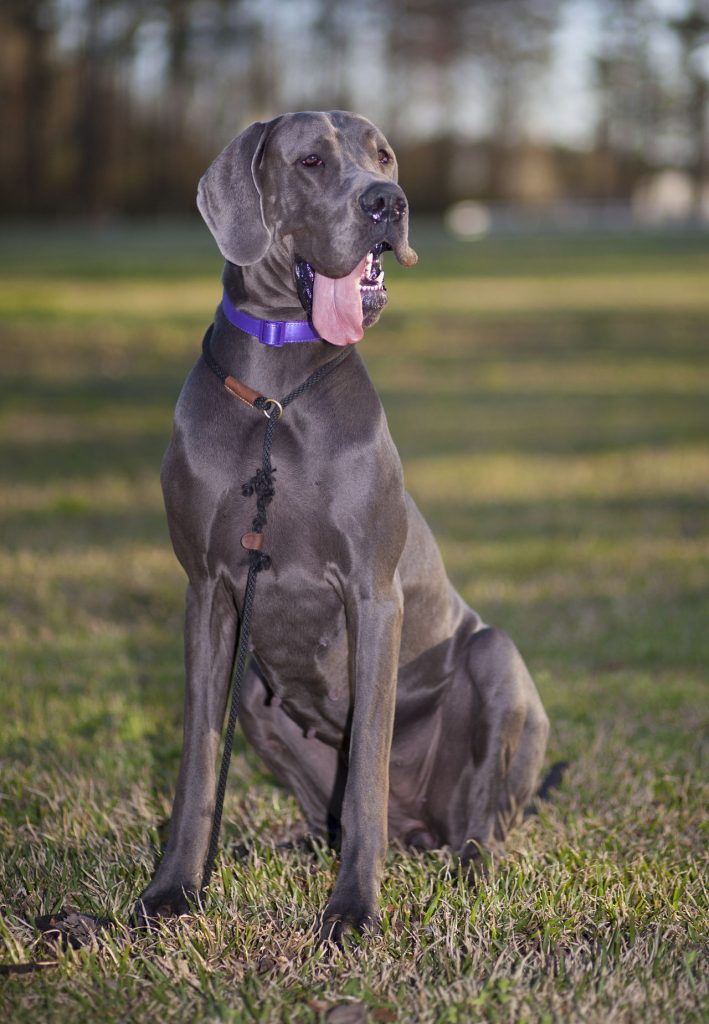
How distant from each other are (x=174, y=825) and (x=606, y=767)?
1.61 m

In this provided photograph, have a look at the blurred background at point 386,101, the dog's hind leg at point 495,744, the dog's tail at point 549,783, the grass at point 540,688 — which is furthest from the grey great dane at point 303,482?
the blurred background at point 386,101

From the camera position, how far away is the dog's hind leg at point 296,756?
3.57 m

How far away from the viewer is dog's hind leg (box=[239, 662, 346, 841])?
357 centimetres

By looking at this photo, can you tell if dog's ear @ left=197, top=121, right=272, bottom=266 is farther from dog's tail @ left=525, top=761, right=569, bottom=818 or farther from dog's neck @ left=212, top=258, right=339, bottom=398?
dog's tail @ left=525, top=761, right=569, bottom=818

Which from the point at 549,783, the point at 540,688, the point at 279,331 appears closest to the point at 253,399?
the point at 279,331

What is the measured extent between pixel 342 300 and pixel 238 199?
353 mm

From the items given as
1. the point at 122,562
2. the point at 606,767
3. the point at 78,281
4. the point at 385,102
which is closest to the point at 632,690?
the point at 606,767

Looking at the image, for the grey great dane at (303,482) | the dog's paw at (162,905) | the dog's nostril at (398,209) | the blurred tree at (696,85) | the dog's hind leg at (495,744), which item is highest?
the blurred tree at (696,85)

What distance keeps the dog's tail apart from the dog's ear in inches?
71.8

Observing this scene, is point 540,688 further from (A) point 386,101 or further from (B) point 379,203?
(A) point 386,101

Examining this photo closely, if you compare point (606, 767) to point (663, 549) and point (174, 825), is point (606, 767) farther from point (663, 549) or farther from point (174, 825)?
point (663, 549)

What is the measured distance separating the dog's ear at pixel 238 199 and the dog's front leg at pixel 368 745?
86 centimetres

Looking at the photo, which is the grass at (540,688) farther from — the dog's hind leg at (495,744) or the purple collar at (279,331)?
the purple collar at (279,331)

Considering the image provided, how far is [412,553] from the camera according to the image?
3.41 m
